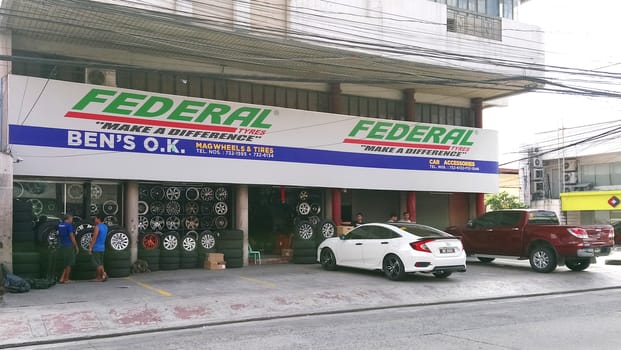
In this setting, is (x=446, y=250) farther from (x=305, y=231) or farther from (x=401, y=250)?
(x=305, y=231)

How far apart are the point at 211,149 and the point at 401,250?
651 cm

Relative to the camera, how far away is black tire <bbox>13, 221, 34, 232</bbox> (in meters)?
13.7

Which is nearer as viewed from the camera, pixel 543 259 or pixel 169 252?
pixel 543 259

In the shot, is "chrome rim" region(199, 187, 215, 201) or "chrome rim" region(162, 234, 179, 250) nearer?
"chrome rim" region(162, 234, 179, 250)

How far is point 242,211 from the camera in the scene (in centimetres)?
1830

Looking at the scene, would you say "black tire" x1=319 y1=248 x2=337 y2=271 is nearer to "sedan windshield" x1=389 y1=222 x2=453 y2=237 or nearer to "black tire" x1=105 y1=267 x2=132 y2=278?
"sedan windshield" x1=389 y1=222 x2=453 y2=237

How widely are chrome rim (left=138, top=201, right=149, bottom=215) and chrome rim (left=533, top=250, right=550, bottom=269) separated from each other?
1135 centimetres

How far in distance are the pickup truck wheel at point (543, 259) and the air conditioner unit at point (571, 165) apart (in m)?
25.1

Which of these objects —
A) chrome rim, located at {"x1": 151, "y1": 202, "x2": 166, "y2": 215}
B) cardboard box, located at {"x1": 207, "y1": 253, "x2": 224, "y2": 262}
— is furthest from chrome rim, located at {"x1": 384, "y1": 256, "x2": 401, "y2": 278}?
chrome rim, located at {"x1": 151, "y1": 202, "x2": 166, "y2": 215}

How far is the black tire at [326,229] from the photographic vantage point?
61.4 feet

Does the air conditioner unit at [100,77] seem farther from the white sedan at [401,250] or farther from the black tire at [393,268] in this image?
the black tire at [393,268]

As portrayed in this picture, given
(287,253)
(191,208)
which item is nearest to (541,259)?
(287,253)

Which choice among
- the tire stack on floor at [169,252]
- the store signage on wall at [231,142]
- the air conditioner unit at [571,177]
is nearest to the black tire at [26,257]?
the store signage on wall at [231,142]

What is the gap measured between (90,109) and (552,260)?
43.1 feet
